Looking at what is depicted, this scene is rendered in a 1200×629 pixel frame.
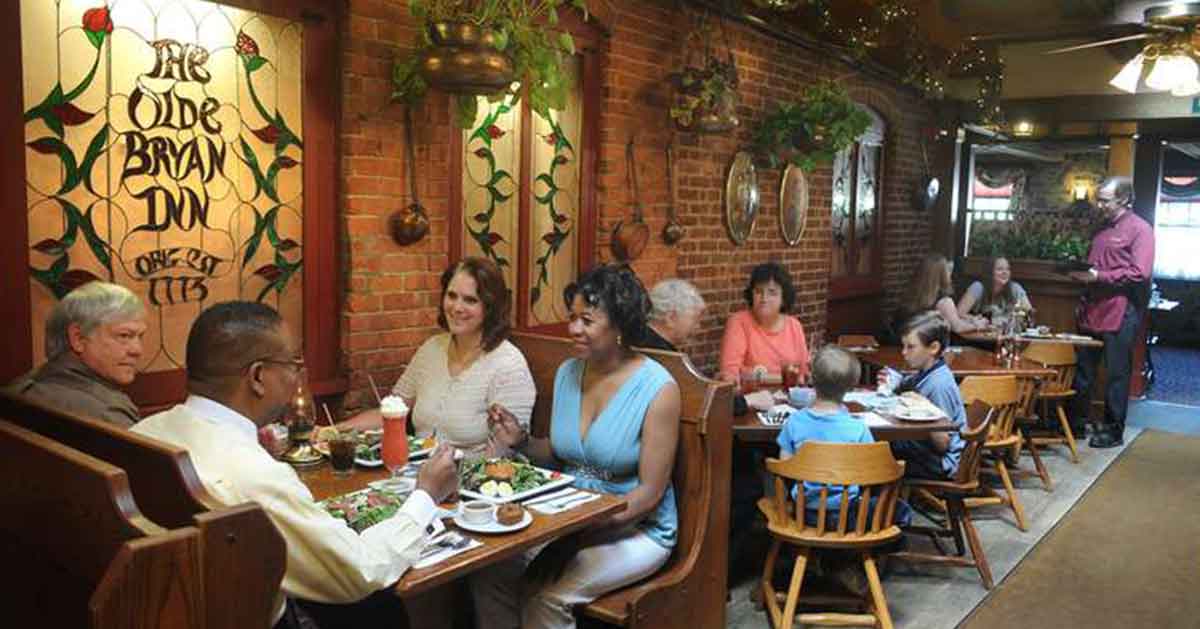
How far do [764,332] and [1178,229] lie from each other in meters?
12.1

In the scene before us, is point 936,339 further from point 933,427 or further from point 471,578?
point 471,578

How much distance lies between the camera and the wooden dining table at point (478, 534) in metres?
2.13

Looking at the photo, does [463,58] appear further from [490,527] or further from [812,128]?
[812,128]

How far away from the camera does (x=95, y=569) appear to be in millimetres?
1683

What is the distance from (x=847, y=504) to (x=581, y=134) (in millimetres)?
2341

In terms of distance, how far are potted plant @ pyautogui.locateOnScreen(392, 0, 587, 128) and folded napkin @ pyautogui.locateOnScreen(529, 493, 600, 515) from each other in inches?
62.9

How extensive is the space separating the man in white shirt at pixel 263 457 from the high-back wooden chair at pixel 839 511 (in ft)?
5.48

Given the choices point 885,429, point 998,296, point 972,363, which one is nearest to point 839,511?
point 885,429

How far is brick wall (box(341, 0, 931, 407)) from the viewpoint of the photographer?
147 inches

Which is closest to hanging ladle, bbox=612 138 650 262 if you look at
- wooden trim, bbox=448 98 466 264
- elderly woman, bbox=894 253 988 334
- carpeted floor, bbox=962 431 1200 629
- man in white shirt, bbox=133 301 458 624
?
wooden trim, bbox=448 98 466 264

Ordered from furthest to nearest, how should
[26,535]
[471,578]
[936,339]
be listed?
[936,339] → [471,578] → [26,535]

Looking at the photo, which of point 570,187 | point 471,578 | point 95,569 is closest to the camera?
point 95,569

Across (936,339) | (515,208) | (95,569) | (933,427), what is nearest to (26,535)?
(95,569)

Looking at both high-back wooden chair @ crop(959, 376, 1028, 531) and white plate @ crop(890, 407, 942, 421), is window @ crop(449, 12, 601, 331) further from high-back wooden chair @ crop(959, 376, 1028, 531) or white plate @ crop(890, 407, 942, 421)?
high-back wooden chair @ crop(959, 376, 1028, 531)
